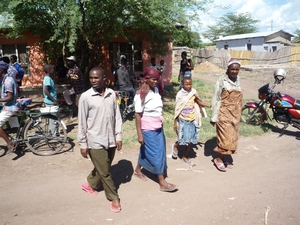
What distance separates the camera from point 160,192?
3443 mm

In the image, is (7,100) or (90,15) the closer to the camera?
(7,100)

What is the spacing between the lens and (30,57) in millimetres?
11188

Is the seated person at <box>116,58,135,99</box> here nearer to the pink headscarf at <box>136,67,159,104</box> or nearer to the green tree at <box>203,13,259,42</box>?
the pink headscarf at <box>136,67,159,104</box>

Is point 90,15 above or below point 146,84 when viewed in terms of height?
above

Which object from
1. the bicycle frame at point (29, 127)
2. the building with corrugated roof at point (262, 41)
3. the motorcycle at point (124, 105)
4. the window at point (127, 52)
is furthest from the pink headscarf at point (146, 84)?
the building with corrugated roof at point (262, 41)

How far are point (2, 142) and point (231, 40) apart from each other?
113 ft

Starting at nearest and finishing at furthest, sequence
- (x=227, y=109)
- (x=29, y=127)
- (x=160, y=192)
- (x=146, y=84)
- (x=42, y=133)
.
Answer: (x=146, y=84)
(x=160, y=192)
(x=227, y=109)
(x=29, y=127)
(x=42, y=133)

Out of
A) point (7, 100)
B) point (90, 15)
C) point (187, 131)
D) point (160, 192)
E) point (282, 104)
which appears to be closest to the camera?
point (160, 192)

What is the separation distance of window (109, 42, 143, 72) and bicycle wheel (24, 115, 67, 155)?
23.7 feet

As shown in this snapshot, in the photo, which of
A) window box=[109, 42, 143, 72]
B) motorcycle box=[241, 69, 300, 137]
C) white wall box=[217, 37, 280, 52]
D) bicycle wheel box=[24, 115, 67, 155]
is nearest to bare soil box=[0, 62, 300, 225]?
bicycle wheel box=[24, 115, 67, 155]

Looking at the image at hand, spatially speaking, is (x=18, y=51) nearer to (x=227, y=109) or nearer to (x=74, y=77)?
(x=74, y=77)

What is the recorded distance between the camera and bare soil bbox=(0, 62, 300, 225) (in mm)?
2906

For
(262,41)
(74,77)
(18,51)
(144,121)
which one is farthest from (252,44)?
(144,121)

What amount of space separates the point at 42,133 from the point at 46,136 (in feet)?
0.39
